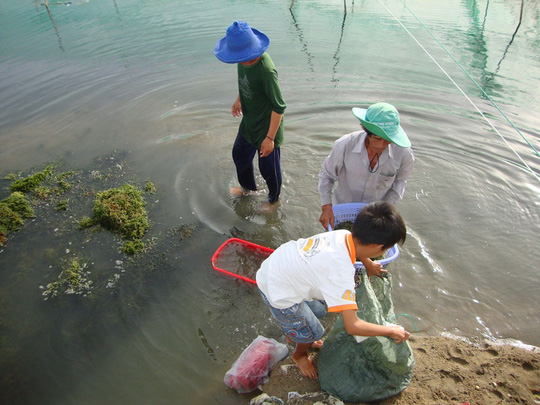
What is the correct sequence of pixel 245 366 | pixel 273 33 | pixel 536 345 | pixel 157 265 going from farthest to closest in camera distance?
1. pixel 273 33
2. pixel 157 265
3. pixel 536 345
4. pixel 245 366

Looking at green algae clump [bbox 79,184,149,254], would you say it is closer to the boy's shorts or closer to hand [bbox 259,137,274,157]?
hand [bbox 259,137,274,157]

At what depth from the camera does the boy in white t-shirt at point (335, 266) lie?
5.54ft

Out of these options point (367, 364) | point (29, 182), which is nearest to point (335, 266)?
point (367, 364)

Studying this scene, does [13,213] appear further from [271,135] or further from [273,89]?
[273,89]

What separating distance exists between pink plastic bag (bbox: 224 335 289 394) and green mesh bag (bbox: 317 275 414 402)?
43cm

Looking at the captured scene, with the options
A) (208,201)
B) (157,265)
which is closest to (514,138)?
(208,201)

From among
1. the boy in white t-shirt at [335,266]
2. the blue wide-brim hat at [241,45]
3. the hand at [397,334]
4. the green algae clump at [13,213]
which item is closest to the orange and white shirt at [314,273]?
the boy in white t-shirt at [335,266]

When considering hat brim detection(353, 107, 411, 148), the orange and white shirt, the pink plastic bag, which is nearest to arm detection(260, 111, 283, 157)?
hat brim detection(353, 107, 411, 148)

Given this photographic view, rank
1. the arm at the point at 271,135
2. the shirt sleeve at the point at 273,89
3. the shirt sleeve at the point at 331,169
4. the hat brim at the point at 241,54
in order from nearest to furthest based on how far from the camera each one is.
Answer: the shirt sleeve at the point at 331,169, the hat brim at the point at 241,54, the shirt sleeve at the point at 273,89, the arm at the point at 271,135

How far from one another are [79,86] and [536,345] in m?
8.56

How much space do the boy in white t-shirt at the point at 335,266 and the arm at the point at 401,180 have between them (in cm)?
76

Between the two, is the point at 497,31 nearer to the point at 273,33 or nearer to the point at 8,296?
the point at 273,33

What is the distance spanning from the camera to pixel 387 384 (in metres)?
2.03

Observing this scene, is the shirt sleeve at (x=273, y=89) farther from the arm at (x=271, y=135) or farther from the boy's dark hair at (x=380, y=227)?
the boy's dark hair at (x=380, y=227)
